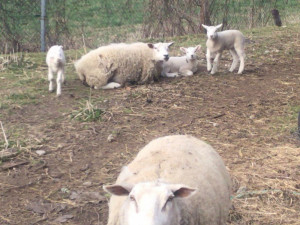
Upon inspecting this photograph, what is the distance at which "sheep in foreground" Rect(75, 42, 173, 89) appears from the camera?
7102 millimetres

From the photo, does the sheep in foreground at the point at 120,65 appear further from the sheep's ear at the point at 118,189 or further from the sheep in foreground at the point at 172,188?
the sheep's ear at the point at 118,189

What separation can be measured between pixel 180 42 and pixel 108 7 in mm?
2404

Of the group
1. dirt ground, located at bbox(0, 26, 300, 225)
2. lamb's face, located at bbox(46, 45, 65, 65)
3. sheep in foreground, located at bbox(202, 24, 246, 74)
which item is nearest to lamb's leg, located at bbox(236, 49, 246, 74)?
sheep in foreground, located at bbox(202, 24, 246, 74)

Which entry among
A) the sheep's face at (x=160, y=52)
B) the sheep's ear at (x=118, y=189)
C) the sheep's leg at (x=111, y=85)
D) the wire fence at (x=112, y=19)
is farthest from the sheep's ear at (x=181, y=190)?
the wire fence at (x=112, y=19)

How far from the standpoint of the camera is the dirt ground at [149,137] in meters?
3.71

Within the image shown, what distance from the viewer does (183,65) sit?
26.0 feet

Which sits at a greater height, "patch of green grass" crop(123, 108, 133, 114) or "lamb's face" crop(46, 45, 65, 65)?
"lamb's face" crop(46, 45, 65, 65)

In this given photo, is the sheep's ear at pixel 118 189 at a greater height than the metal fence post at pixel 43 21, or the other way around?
the metal fence post at pixel 43 21

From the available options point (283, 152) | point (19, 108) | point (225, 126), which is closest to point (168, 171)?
point (283, 152)

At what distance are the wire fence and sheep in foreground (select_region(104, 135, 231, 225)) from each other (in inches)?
286

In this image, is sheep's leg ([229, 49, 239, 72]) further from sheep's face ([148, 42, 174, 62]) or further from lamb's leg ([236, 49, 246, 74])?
sheep's face ([148, 42, 174, 62])

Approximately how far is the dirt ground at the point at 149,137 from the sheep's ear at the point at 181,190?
4.75ft

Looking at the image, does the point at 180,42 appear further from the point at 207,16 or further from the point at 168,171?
the point at 168,171

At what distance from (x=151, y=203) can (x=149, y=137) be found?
3119 millimetres
